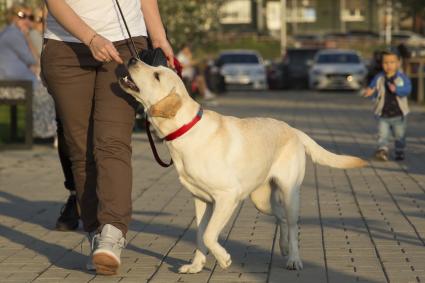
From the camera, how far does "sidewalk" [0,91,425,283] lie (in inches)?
285

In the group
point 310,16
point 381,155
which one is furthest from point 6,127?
point 310,16

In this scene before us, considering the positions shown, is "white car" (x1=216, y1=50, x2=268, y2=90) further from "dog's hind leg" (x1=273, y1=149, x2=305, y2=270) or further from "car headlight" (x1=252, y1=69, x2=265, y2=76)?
"dog's hind leg" (x1=273, y1=149, x2=305, y2=270)

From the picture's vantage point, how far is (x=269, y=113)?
87.8ft

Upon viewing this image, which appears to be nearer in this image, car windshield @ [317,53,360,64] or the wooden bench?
the wooden bench

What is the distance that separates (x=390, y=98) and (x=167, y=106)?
9023mm

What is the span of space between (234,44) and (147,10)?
252ft

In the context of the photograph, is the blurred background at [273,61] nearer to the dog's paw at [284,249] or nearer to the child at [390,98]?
the child at [390,98]

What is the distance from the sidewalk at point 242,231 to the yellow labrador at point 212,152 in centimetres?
33

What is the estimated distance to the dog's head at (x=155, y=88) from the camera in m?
6.76

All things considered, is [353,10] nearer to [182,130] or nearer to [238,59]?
[238,59]

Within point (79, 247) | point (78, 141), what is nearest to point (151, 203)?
point (79, 247)

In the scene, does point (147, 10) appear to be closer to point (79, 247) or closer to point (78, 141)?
point (78, 141)

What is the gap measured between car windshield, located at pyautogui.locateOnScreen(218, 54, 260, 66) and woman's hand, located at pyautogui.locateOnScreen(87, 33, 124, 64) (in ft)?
123

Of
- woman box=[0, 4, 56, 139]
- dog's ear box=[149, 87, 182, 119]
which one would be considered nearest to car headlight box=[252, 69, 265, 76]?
woman box=[0, 4, 56, 139]
